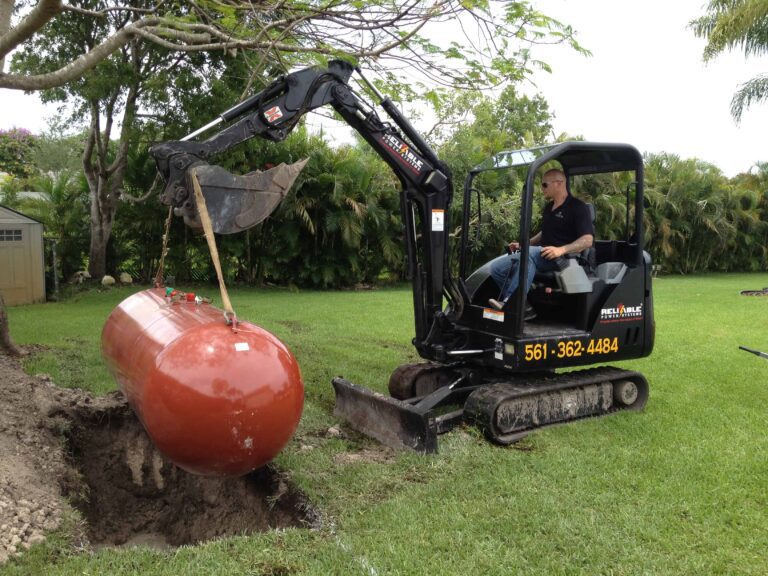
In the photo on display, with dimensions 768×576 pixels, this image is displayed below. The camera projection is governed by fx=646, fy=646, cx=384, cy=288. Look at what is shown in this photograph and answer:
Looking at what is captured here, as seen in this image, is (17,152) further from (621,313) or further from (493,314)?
(621,313)

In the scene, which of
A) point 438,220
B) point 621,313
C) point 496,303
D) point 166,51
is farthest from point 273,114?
point 166,51

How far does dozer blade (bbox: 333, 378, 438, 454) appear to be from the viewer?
17.3 ft

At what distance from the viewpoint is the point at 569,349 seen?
6039 mm

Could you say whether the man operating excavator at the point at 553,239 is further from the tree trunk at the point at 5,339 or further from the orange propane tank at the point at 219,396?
the tree trunk at the point at 5,339

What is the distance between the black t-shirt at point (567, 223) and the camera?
6137mm

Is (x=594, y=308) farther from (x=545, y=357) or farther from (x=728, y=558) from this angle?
(x=728, y=558)

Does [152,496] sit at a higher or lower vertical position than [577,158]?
lower

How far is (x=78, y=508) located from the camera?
4703 mm

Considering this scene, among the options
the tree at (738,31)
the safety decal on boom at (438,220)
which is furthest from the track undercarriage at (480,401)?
the tree at (738,31)

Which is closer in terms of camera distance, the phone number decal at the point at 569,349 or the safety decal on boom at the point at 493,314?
the phone number decal at the point at 569,349

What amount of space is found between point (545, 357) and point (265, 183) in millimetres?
3027

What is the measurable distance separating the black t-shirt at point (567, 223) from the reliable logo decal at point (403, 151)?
55.8 inches

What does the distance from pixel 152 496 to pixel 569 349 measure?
3.89m

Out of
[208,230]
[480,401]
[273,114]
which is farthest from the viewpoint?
[480,401]
